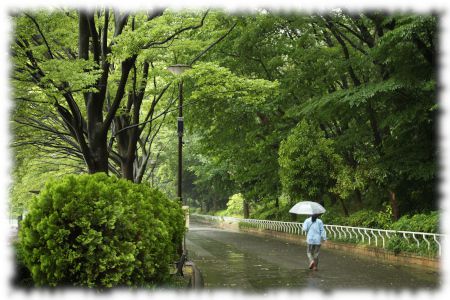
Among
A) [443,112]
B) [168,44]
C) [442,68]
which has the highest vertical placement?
[168,44]

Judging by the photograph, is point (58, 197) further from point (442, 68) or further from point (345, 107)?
point (345, 107)

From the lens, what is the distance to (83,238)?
7418 millimetres

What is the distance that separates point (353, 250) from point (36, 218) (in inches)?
572

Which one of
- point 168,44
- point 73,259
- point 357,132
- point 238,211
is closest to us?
point 73,259

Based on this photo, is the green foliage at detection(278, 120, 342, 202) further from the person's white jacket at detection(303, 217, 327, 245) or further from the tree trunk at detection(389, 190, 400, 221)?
the person's white jacket at detection(303, 217, 327, 245)

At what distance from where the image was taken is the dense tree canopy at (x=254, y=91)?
1473 cm

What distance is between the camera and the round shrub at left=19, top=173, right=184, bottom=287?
7355mm

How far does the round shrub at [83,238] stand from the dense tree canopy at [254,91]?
20.3ft

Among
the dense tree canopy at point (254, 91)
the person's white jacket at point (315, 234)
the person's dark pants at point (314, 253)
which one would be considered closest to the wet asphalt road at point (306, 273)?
the person's dark pants at point (314, 253)

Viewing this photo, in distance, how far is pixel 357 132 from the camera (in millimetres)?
23578

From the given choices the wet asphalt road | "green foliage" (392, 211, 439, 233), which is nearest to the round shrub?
the wet asphalt road

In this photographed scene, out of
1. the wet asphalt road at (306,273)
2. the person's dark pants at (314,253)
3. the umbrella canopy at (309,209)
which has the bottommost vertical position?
the wet asphalt road at (306,273)

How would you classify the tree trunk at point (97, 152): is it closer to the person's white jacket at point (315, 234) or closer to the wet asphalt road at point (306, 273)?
the wet asphalt road at point (306, 273)

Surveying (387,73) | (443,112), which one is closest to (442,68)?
(443,112)
